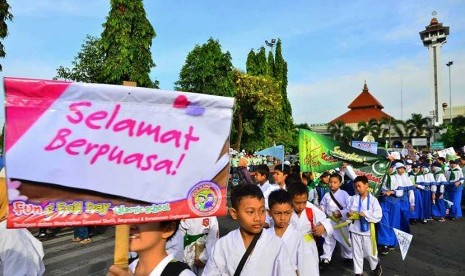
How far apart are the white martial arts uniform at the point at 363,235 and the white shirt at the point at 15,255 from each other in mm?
4783

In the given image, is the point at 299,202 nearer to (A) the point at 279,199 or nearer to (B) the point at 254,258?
(A) the point at 279,199

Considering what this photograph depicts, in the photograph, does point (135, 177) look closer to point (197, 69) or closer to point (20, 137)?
point (20, 137)

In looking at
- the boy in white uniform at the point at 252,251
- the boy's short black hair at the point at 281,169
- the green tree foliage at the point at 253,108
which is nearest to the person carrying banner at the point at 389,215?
the boy's short black hair at the point at 281,169

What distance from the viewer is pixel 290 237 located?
3.75 metres

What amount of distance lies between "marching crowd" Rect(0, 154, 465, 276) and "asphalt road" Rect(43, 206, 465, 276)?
0.47m

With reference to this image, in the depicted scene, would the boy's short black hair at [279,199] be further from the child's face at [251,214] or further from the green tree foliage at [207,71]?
the green tree foliage at [207,71]

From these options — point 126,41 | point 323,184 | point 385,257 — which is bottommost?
point 385,257

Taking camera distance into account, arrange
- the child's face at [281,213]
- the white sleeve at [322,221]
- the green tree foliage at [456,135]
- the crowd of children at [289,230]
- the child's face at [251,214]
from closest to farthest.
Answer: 1. the crowd of children at [289,230]
2. the child's face at [251,214]
3. the child's face at [281,213]
4. the white sleeve at [322,221]
5. the green tree foliage at [456,135]

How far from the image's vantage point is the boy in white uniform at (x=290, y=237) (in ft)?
11.9

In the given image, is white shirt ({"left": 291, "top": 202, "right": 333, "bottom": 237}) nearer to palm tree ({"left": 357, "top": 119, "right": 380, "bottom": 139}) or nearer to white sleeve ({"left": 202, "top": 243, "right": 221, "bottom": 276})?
white sleeve ({"left": 202, "top": 243, "right": 221, "bottom": 276})

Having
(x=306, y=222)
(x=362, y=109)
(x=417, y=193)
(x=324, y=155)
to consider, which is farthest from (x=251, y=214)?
(x=362, y=109)

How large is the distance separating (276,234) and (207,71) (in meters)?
20.2

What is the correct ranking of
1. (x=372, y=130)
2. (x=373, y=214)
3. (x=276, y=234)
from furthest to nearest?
1. (x=372, y=130)
2. (x=373, y=214)
3. (x=276, y=234)

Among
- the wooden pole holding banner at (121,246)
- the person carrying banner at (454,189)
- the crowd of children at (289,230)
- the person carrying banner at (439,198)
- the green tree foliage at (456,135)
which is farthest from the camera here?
the green tree foliage at (456,135)
